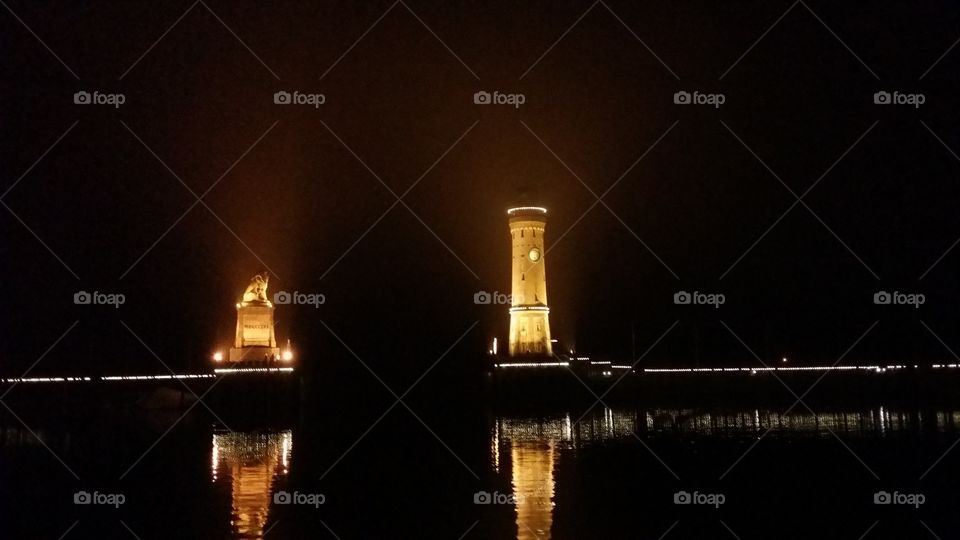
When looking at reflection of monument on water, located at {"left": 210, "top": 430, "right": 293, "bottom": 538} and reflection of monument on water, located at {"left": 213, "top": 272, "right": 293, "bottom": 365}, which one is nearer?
reflection of monument on water, located at {"left": 210, "top": 430, "right": 293, "bottom": 538}

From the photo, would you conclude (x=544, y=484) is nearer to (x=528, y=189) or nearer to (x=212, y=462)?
(x=212, y=462)

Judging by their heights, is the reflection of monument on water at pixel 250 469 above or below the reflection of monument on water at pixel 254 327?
below

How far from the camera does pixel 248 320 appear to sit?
5294 cm

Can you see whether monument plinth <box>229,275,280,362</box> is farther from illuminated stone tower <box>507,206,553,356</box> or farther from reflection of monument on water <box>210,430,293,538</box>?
illuminated stone tower <box>507,206,553,356</box>

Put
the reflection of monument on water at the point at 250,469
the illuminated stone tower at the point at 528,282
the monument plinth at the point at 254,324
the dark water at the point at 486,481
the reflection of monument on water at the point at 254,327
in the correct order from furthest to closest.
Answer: the illuminated stone tower at the point at 528,282
the monument plinth at the point at 254,324
the reflection of monument on water at the point at 254,327
the reflection of monument on water at the point at 250,469
the dark water at the point at 486,481

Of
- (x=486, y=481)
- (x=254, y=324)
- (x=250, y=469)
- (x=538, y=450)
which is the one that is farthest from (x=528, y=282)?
(x=486, y=481)

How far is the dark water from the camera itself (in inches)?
619

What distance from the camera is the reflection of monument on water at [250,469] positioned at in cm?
1622

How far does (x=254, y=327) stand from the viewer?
52.9 m

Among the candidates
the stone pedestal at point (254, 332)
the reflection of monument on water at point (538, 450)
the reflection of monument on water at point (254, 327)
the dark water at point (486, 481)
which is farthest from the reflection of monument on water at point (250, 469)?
the stone pedestal at point (254, 332)

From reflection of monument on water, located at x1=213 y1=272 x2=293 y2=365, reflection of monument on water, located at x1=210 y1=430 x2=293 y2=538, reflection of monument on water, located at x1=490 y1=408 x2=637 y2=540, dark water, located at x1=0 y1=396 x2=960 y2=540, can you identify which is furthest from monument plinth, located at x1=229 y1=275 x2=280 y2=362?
reflection of monument on water, located at x1=210 y1=430 x2=293 y2=538

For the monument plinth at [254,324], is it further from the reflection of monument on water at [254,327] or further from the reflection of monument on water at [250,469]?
the reflection of monument on water at [250,469]

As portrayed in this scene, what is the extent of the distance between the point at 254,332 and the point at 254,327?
1.07ft

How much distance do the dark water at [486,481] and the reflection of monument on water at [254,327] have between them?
46.3 ft
